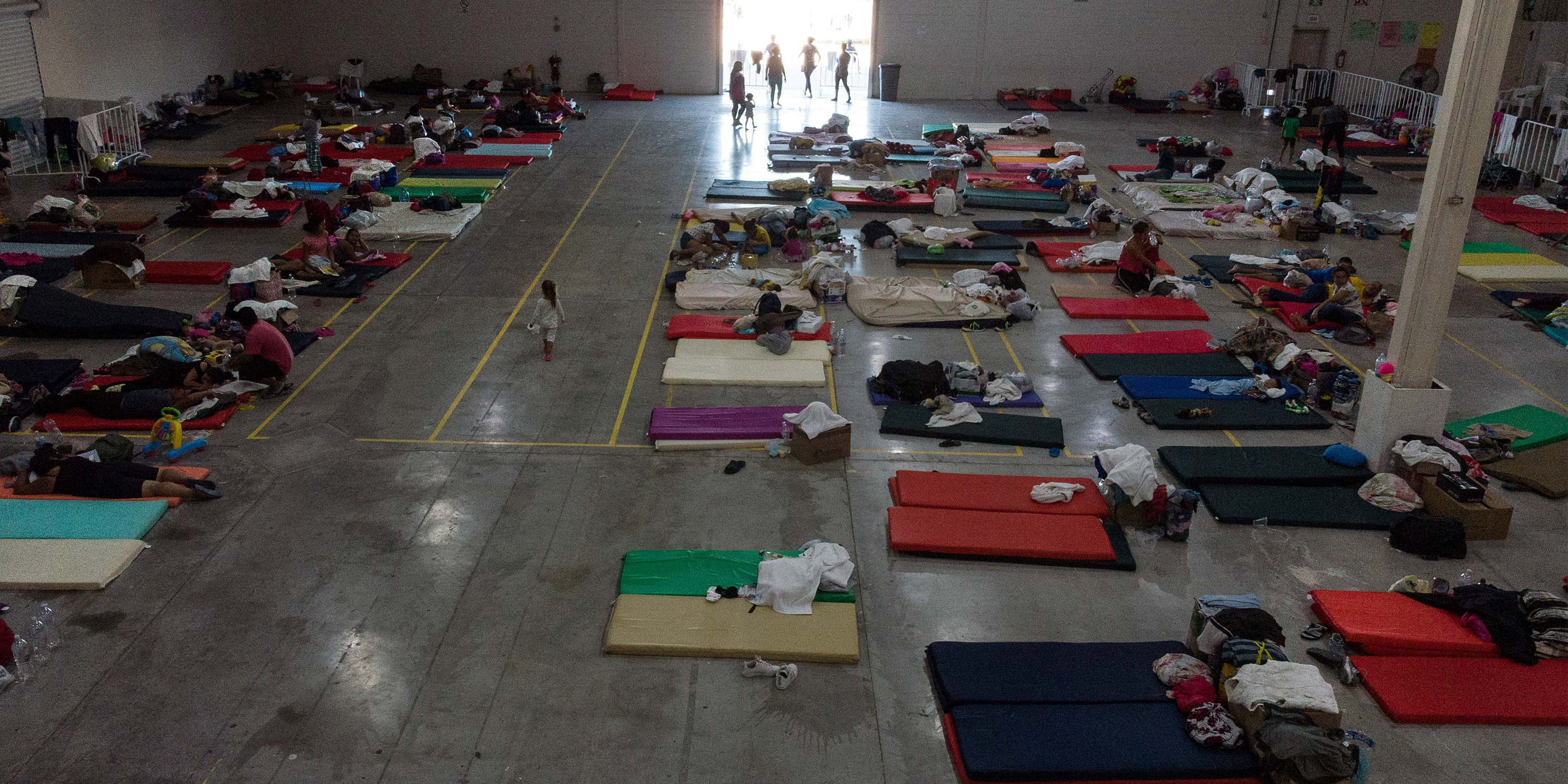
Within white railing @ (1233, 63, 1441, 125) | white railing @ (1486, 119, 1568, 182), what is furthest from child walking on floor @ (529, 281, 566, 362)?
white railing @ (1233, 63, 1441, 125)

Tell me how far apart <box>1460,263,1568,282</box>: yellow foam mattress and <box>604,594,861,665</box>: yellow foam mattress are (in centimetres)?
1463

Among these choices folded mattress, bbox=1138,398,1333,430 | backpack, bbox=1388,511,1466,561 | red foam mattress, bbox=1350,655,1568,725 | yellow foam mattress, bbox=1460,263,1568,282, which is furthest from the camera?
yellow foam mattress, bbox=1460,263,1568,282

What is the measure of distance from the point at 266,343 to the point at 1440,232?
12.6 m

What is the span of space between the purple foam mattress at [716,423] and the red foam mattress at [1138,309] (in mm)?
5638

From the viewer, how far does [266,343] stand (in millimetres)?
12047

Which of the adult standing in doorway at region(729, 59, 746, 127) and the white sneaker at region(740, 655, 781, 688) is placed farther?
the adult standing in doorway at region(729, 59, 746, 127)

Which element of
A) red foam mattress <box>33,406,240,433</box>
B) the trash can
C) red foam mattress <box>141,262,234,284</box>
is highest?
the trash can

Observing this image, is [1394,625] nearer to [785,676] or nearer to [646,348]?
[785,676]

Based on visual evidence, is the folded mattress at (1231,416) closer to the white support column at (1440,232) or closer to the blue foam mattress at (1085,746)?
the white support column at (1440,232)

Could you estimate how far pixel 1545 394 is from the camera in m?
12.9

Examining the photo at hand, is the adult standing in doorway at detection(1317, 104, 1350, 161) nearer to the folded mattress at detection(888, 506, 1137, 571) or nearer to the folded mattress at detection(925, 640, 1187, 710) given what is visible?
the folded mattress at detection(888, 506, 1137, 571)

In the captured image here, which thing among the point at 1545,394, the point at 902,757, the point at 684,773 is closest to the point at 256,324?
the point at 684,773

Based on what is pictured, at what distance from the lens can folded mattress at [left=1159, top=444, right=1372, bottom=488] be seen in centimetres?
1056

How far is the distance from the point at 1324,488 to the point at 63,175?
2452cm
